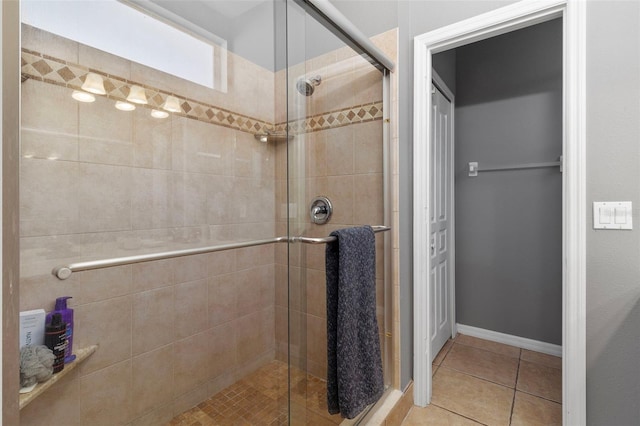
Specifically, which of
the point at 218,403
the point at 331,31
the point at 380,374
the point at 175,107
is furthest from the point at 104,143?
the point at 380,374

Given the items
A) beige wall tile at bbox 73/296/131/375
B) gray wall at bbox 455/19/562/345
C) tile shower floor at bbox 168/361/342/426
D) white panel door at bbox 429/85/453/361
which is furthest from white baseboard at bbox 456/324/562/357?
beige wall tile at bbox 73/296/131/375

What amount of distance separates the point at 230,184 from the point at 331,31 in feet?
2.58

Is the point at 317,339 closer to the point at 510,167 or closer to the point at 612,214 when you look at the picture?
the point at 612,214

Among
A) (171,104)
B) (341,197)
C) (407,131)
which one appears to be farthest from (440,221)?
(171,104)

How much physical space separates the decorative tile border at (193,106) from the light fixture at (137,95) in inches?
0.5

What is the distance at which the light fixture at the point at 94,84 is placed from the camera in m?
0.99

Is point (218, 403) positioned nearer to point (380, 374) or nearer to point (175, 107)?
point (380, 374)

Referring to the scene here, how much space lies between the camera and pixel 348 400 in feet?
3.66

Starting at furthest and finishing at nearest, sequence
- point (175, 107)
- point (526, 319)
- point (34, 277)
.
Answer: point (526, 319) < point (175, 107) < point (34, 277)

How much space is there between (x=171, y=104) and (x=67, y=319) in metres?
0.85

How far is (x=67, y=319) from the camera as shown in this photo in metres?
1.00

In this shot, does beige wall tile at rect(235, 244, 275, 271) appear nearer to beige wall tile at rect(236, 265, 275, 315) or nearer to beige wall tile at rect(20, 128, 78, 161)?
beige wall tile at rect(236, 265, 275, 315)

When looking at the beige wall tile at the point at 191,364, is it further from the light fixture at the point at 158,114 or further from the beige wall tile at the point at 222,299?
the light fixture at the point at 158,114

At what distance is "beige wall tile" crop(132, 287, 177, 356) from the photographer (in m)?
1.19
